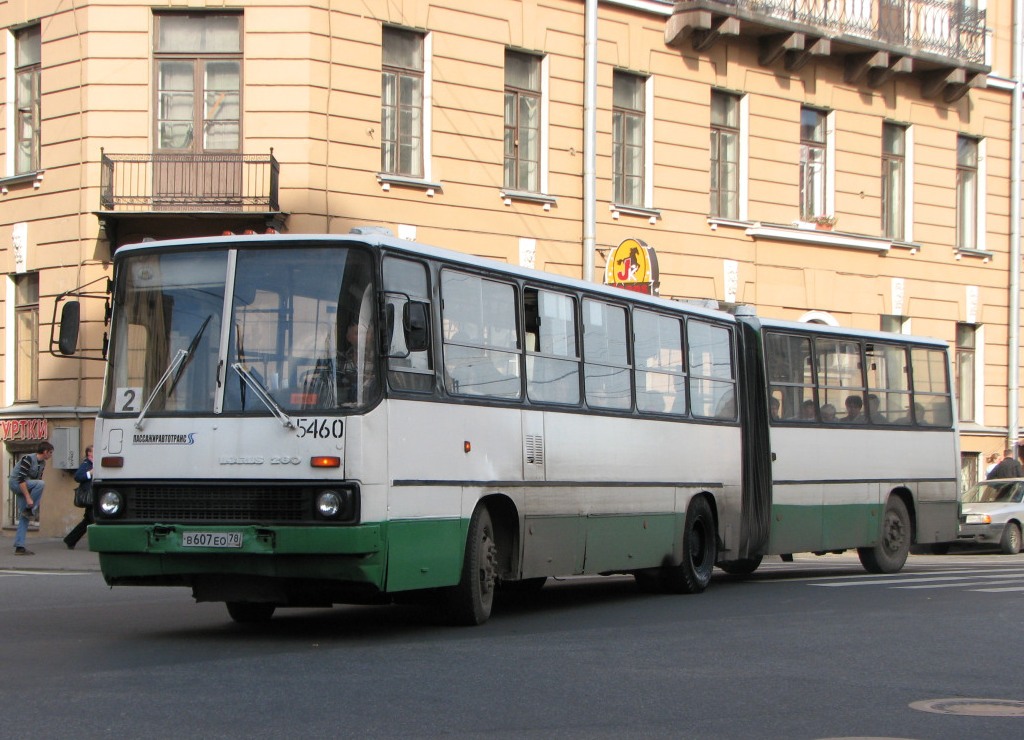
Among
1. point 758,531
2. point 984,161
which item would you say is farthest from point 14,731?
point 984,161

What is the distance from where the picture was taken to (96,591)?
55.7 ft

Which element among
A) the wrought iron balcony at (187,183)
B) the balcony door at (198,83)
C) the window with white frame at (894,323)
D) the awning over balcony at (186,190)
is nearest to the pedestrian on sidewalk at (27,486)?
the awning over balcony at (186,190)

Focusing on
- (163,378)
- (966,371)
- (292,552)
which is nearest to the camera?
(292,552)

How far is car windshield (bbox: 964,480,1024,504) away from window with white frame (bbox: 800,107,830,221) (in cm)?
634

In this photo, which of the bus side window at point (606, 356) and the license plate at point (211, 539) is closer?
the license plate at point (211, 539)

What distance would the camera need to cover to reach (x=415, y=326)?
11586 mm

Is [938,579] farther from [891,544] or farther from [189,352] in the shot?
[189,352]

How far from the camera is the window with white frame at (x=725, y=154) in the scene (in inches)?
1214

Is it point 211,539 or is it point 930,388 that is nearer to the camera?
point 211,539

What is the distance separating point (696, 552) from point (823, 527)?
9.97 ft

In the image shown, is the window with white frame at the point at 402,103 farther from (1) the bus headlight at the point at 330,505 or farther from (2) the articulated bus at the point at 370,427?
(1) the bus headlight at the point at 330,505

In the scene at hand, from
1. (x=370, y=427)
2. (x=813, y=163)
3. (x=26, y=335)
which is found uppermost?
(x=813, y=163)

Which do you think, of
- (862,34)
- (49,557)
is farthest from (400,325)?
(862,34)

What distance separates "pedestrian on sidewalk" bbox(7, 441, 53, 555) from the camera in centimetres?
2269
